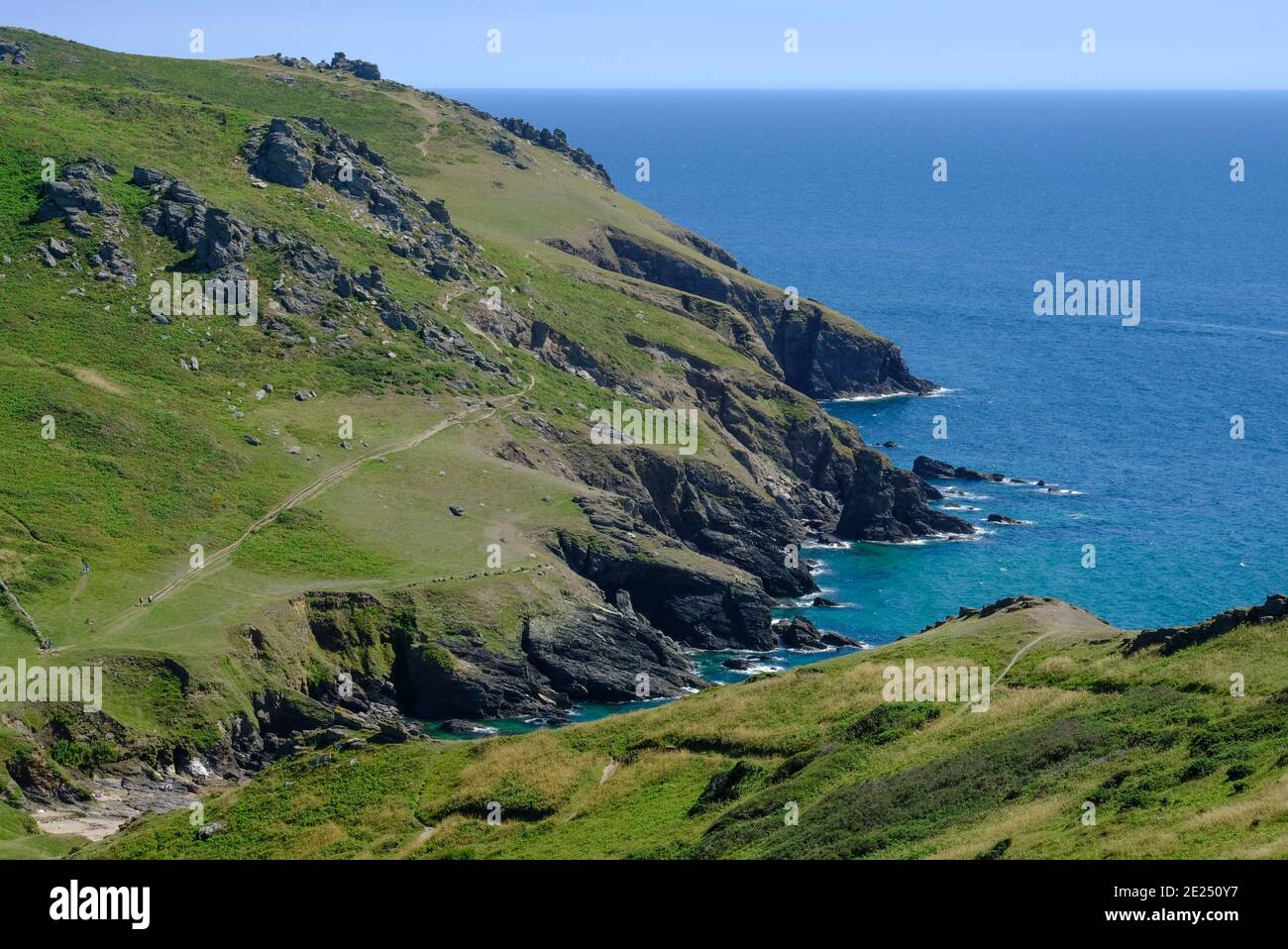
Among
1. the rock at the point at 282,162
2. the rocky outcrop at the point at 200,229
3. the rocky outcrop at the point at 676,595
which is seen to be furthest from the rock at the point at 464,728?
the rock at the point at 282,162

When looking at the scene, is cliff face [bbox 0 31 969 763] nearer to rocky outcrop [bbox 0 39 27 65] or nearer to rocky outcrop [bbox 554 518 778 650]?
rocky outcrop [bbox 554 518 778 650]

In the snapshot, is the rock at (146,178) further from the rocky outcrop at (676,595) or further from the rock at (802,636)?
the rock at (802,636)

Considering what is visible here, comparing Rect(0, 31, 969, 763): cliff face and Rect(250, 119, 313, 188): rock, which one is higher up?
Rect(250, 119, 313, 188): rock

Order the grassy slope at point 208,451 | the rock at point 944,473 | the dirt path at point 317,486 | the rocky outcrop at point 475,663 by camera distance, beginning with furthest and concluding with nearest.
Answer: the rock at point 944,473
the rocky outcrop at point 475,663
the dirt path at point 317,486
the grassy slope at point 208,451

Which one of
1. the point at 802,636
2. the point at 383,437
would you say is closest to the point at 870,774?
the point at 802,636

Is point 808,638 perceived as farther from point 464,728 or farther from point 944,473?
point 944,473

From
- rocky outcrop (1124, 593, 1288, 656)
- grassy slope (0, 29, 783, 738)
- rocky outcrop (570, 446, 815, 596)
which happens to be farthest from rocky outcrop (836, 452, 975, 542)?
rocky outcrop (1124, 593, 1288, 656)
